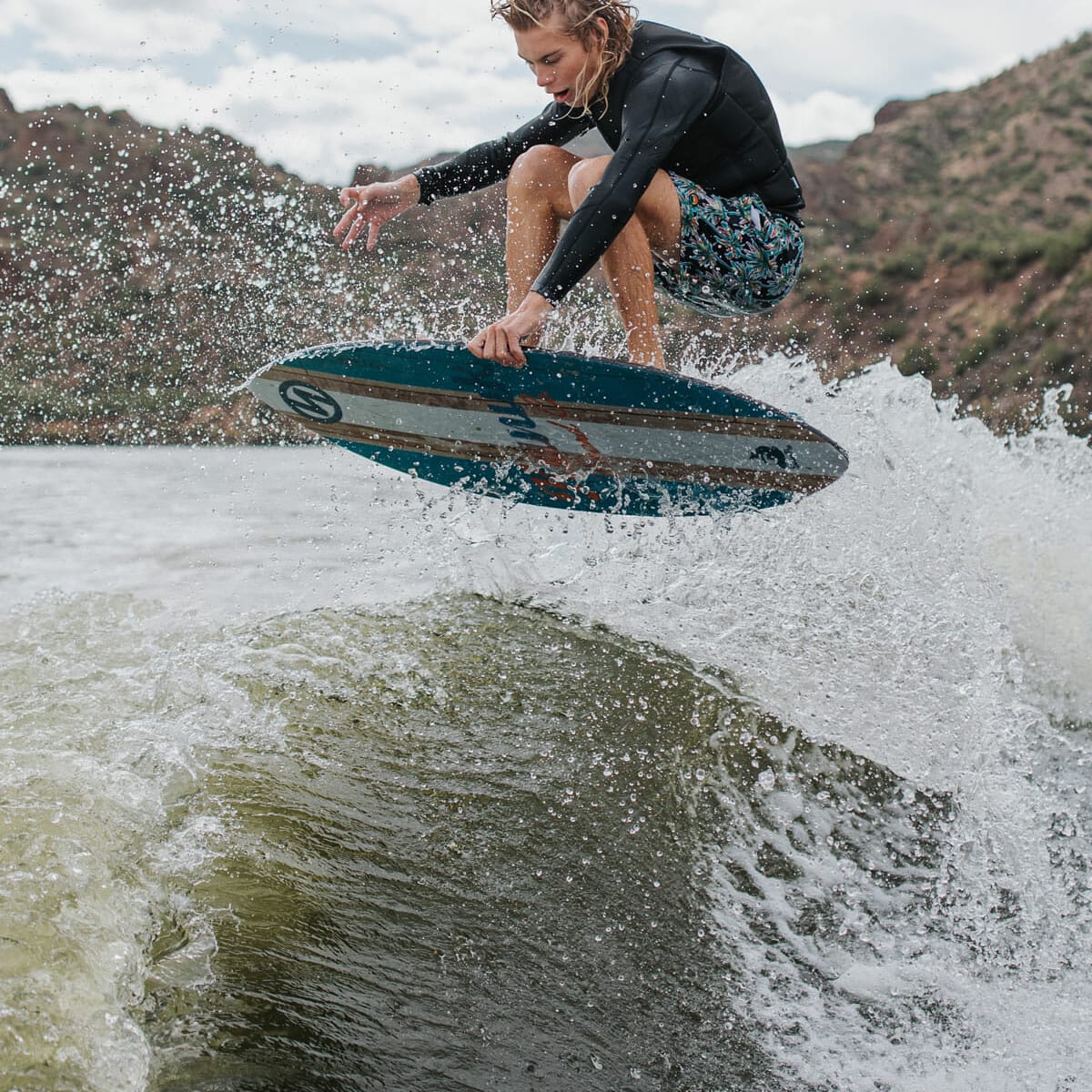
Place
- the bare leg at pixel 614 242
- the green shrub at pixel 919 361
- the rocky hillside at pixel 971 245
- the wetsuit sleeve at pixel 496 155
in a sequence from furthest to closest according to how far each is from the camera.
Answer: the green shrub at pixel 919 361, the rocky hillside at pixel 971 245, the wetsuit sleeve at pixel 496 155, the bare leg at pixel 614 242

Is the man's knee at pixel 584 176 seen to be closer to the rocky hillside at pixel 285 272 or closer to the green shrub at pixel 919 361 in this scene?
the rocky hillside at pixel 285 272

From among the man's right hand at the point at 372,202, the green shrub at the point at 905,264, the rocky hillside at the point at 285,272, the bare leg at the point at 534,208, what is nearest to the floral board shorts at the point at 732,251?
the bare leg at the point at 534,208

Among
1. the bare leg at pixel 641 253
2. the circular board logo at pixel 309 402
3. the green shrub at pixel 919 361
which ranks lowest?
the circular board logo at pixel 309 402

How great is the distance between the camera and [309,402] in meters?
3.83

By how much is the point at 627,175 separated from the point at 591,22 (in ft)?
1.93

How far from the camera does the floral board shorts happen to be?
336cm

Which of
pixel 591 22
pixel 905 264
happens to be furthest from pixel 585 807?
pixel 905 264

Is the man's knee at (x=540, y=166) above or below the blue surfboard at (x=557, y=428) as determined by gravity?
above

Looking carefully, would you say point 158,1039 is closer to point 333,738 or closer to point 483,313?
point 333,738

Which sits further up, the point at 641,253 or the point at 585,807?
the point at 641,253

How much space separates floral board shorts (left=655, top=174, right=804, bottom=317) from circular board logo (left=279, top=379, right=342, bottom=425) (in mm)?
1364

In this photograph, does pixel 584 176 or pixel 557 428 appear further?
pixel 557 428

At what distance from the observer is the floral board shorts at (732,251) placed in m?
3.36

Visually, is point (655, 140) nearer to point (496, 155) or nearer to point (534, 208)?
point (534, 208)
